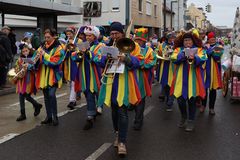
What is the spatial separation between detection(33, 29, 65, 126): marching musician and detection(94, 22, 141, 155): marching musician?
1632mm

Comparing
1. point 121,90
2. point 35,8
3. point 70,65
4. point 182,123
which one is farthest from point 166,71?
point 35,8

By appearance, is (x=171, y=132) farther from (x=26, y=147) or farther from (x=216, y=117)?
(x=26, y=147)

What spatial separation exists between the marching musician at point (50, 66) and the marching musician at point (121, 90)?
1632 mm

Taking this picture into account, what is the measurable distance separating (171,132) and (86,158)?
1941mm

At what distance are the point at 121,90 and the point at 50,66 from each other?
2.12m

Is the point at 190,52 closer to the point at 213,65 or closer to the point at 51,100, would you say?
the point at 213,65

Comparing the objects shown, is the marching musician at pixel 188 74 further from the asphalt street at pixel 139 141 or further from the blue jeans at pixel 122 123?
the blue jeans at pixel 122 123

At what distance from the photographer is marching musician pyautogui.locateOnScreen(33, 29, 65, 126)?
24.5ft

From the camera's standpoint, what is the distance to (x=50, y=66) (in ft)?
24.6

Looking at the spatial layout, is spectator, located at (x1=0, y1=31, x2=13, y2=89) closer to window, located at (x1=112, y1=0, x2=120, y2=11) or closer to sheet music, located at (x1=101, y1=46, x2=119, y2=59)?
sheet music, located at (x1=101, y1=46, x2=119, y2=59)

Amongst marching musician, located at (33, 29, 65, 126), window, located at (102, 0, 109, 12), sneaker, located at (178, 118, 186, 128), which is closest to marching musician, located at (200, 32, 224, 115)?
sneaker, located at (178, 118, 186, 128)

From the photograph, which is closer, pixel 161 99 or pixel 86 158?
pixel 86 158

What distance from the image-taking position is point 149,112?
902 centimetres

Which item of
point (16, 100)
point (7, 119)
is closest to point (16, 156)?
point (7, 119)
